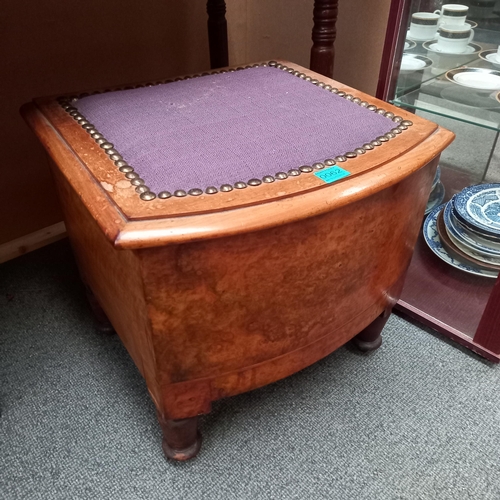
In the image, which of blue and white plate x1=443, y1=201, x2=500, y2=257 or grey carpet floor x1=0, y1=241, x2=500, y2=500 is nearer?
grey carpet floor x1=0, y1=241, x2=500, y2=500

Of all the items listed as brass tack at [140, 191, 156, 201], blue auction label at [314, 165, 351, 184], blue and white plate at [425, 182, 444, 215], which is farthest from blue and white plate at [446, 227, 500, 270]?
brass tack at [140, 191, 156, 201]

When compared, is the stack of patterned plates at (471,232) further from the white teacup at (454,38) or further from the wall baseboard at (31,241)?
the wall baseboard at (31,241)

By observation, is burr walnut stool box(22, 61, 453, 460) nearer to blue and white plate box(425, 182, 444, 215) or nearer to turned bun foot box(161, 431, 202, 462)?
turned bun foot box(161, 431, 202, 462)

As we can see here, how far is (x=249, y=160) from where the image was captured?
575 millimetres

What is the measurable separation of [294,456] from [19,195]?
2.63 ft

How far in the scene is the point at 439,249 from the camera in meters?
1.08

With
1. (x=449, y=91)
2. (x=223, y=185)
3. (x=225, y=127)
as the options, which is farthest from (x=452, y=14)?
(x=223, y=185)

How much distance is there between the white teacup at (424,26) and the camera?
0.94m

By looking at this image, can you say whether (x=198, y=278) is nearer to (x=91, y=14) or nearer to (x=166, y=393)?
(x=166, y=393)

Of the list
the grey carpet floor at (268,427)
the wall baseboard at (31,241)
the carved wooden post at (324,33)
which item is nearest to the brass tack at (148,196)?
the grey carpet floor at (268,427)

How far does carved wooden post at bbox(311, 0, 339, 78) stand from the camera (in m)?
0.97

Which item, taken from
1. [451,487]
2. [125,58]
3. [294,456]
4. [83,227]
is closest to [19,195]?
[125,58]

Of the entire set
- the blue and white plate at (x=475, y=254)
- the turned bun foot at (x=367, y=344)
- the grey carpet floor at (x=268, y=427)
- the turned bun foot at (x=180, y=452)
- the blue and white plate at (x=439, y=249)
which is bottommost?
the grey carpet floor at (x=268, y=427)

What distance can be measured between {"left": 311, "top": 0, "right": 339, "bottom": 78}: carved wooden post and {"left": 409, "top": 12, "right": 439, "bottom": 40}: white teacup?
0.50 feet
